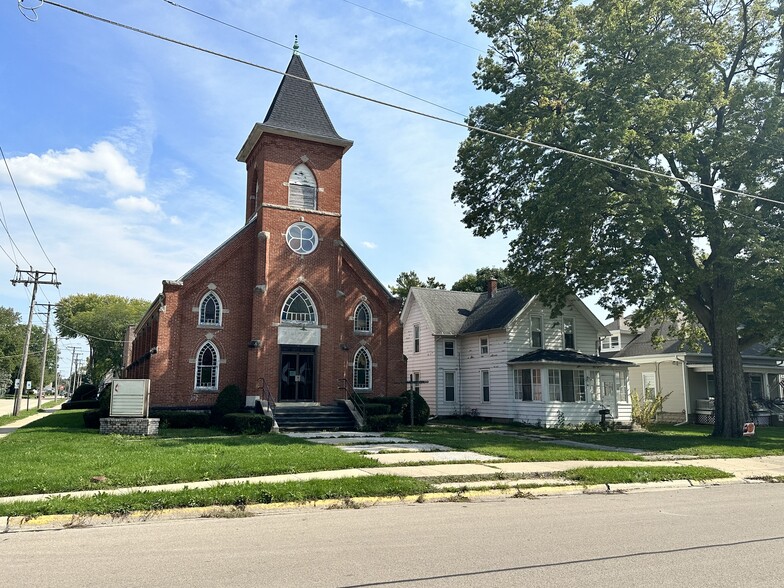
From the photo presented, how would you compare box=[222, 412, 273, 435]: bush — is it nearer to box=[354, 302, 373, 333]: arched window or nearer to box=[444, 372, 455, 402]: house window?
box=[354, 302, 373, 333]: arched window

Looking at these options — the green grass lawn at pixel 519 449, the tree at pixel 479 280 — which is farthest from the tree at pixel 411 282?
the green grass lawn at pixel 519 449

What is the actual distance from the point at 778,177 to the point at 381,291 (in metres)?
16.0

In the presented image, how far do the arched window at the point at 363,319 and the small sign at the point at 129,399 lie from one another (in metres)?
10.0

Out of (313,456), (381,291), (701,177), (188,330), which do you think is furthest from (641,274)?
(188,330)

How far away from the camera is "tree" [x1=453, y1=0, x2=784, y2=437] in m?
20.3

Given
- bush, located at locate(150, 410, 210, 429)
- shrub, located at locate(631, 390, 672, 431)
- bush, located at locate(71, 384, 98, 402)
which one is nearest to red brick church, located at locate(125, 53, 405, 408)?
bush, located at locate(150, 410, 210, 429)

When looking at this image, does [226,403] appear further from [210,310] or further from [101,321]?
[101,321]

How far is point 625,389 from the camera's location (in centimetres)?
3203

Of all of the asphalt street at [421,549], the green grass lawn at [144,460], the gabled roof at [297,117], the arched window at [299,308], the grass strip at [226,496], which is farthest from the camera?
the gabled roof at [297,117]

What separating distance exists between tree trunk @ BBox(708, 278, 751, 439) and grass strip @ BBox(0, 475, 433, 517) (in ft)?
53.4

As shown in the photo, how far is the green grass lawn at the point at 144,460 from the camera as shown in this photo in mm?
10312

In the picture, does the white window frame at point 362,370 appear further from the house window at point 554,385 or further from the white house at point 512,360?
the house window at point 554,385

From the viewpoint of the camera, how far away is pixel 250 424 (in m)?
20.7

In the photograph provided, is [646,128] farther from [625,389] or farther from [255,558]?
[255,558]
